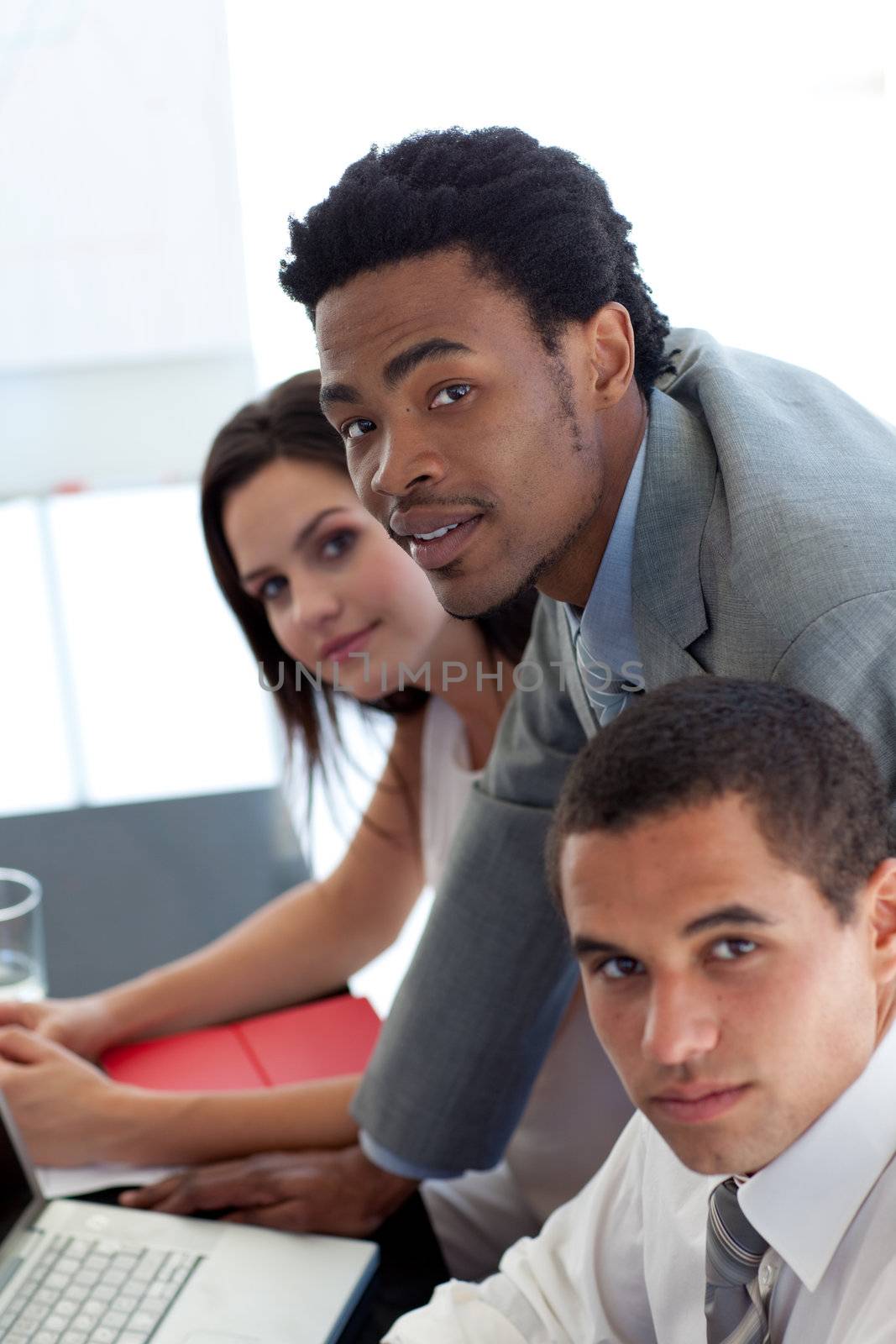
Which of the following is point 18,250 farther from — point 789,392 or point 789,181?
point 789,392

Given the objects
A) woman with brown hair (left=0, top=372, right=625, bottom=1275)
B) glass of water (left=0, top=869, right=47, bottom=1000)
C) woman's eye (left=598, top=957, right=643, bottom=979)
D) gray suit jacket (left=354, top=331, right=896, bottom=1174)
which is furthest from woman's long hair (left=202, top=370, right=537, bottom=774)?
woman's eye (left=598, top=957, right=643, bottom=979)

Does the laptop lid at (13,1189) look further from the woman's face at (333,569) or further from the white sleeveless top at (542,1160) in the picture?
the woman's face at (333,569)

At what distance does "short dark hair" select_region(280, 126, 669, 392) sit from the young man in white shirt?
34cm

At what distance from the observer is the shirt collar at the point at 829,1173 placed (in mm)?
763

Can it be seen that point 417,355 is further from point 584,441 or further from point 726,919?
point 726,919

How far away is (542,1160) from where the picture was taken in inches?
58.9

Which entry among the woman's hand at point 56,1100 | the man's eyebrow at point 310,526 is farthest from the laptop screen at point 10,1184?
the man's eyebrow at point 310,526

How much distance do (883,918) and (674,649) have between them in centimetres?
27

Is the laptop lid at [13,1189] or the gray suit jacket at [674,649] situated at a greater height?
the gray suit jacket at [674,649]

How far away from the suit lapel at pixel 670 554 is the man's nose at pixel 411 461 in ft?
0.51

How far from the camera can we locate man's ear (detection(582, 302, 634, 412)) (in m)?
1.03

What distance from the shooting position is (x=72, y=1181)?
130 cm

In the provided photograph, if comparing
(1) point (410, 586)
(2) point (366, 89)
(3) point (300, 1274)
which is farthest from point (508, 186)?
(2) point (366, 89)

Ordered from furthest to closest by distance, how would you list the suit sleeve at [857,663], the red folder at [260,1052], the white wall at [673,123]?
the white wall at [673,123]
the red folder at [260,1052]
the suit sleeve at [857,663]
